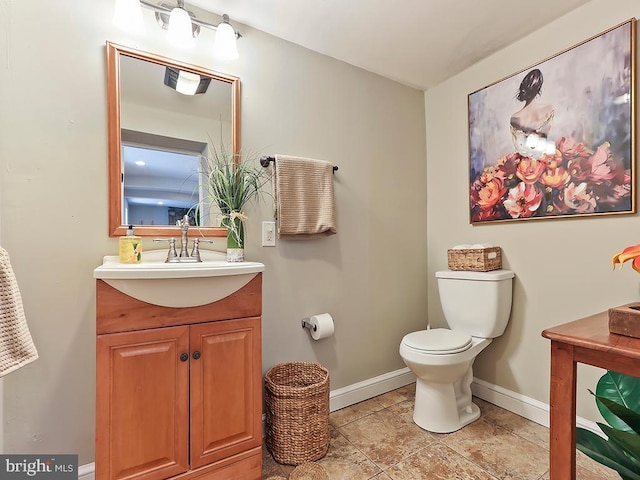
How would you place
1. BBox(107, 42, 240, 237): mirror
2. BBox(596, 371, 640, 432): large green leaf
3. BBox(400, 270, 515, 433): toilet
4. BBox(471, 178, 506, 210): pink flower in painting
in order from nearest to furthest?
BBox(596, 371, 640, 432): large green leaf, BBox(107, 42, 240, 237): mirror, BBox(400, 270, 515, 433): toilet, BBox(471, 178, 506, 210): pink flower in painting

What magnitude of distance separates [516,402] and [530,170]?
1302 millimetres

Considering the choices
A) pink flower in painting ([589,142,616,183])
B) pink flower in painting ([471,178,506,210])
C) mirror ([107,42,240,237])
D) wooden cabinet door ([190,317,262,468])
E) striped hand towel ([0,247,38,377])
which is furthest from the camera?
pink flower in painting ([471,178,506,210])

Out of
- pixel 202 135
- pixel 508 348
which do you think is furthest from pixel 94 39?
pixel 508 348

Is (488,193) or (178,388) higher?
(488,193)

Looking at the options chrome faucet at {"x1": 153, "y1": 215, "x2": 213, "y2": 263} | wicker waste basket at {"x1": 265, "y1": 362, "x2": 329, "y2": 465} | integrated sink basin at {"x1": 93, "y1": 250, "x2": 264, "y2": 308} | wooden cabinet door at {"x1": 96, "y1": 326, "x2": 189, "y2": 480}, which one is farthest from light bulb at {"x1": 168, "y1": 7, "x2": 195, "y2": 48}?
wicker waste basket at {"x1": 265, "y1": 362, "x2": 329, "y2": 465}

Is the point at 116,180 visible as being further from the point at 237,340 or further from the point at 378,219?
the point at 378,219

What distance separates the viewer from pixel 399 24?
5.47 ft

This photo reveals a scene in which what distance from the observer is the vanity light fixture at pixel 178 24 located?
128 cm

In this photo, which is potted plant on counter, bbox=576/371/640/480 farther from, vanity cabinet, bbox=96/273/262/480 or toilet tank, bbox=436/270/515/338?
vanity cabinet, bbox=96/273/262/480

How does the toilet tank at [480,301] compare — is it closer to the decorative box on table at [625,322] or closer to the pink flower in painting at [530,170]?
the pink flower in painting at [530,170]

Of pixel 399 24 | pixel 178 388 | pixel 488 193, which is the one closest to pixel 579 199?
pixel 488 193

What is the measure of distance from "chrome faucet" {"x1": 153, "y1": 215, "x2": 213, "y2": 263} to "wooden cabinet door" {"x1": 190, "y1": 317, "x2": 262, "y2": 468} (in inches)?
13.3

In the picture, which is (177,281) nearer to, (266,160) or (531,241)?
(266,160)

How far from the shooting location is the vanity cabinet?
41.8 inches
